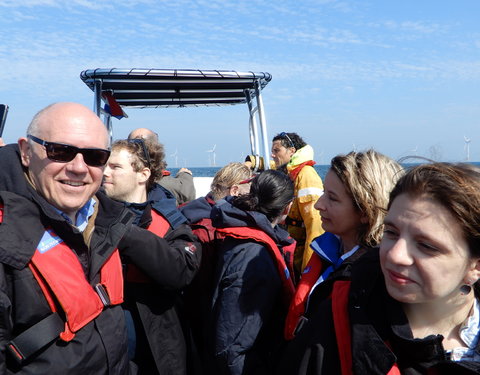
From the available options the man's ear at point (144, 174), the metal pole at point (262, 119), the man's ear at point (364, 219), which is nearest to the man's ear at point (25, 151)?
the man's ear at point (144, 174)

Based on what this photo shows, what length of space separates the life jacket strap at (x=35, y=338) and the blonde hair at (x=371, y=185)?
159 cm

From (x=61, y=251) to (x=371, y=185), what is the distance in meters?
1.63

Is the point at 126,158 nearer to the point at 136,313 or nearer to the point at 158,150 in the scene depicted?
the point at 158,150

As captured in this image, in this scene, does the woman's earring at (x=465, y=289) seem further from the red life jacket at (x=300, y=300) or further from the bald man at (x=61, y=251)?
the bald man at (x=61, y=251)

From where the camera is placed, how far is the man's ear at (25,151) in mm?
1986

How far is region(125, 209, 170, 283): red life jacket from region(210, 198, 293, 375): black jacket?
1.51ft

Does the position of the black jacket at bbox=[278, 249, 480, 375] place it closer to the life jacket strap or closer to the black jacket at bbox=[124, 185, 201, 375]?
the life jacket strap

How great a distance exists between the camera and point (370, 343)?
144 centimetres

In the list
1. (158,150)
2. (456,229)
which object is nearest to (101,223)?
(158,150)

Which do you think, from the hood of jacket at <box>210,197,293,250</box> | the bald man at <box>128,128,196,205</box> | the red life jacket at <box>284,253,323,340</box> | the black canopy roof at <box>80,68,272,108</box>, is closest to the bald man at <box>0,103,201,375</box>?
the hood of jacket at <box>210,197,293,250</box>

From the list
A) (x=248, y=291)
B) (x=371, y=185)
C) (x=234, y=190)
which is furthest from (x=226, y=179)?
(x=371, y=185)

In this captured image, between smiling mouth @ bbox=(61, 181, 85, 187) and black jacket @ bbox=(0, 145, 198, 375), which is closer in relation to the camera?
black jacket @ bbox=(0, 145, 198, 375)

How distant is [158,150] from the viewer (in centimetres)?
338

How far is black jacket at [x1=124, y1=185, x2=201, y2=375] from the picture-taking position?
2.56 meters
